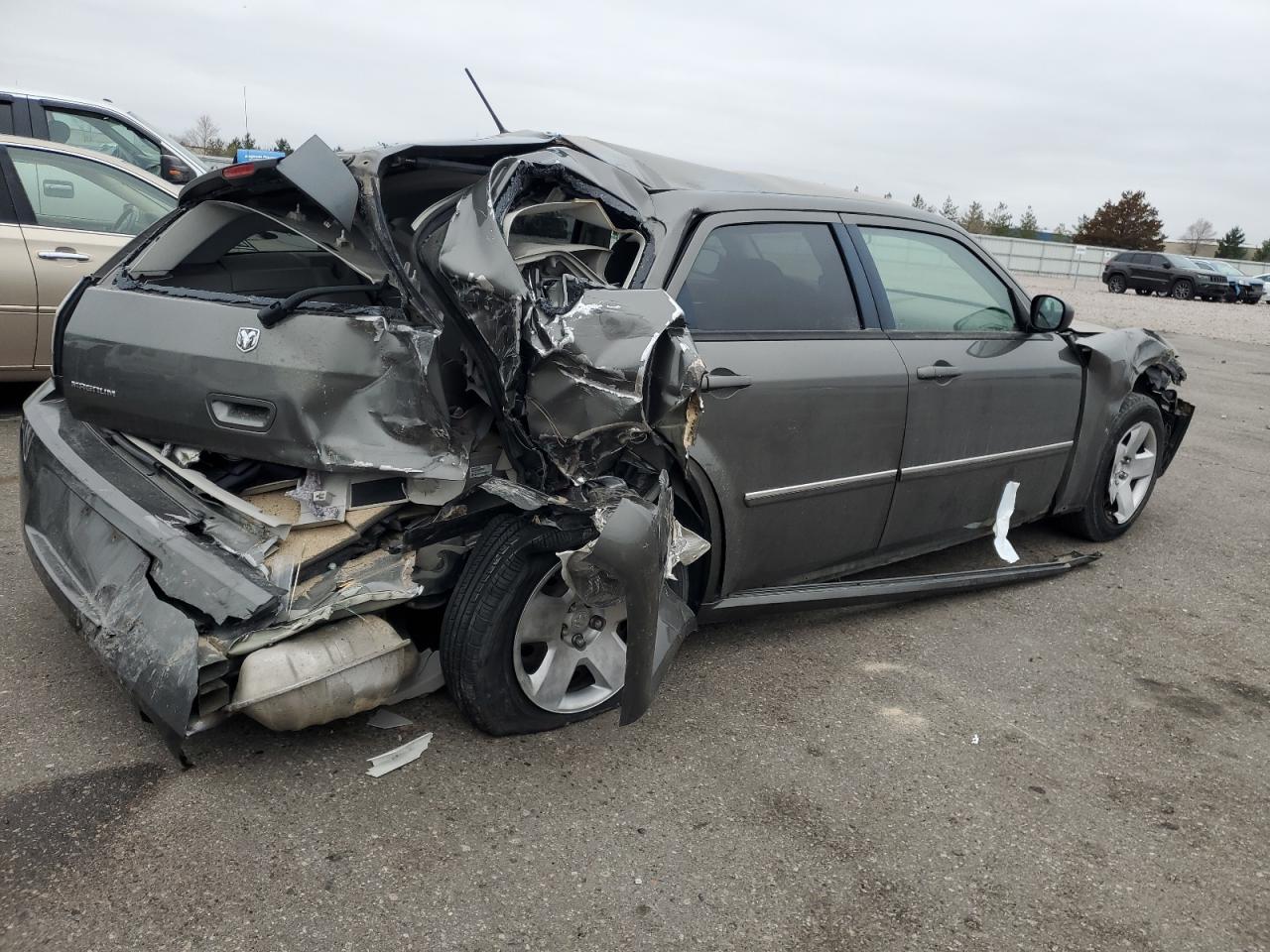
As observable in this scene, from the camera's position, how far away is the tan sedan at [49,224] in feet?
18.9

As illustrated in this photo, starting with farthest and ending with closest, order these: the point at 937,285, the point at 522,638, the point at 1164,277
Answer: the point at 1164,277
the point at 937,285
the point at 522,638

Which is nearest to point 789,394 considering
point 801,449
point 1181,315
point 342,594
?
point 801,449

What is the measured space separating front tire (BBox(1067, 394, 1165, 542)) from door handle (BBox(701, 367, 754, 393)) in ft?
8.34

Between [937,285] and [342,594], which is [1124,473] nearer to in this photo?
[937,285]

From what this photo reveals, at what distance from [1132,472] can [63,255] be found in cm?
607

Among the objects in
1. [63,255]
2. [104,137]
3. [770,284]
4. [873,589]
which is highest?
[104,137]

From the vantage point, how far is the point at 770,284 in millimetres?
3391

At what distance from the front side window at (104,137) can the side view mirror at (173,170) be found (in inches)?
1.3

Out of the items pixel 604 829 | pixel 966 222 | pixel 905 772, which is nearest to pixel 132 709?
pixel 604 829

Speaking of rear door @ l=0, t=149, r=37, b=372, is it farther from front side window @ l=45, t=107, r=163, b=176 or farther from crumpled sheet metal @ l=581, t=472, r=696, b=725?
crumpled sheet metal @ l=581, t=472, r=696, b=725

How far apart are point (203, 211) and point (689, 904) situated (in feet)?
8.71

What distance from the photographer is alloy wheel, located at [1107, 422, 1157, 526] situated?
16.4 feet

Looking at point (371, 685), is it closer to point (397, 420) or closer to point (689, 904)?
point (397, 420)

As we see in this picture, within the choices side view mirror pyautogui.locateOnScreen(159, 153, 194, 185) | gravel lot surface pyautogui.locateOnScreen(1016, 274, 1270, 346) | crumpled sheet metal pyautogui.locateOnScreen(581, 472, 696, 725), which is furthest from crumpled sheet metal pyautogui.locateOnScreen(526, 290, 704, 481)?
gravel lot surface pyautogui.locateOnScreen(1016, 274, 1270, 346)
